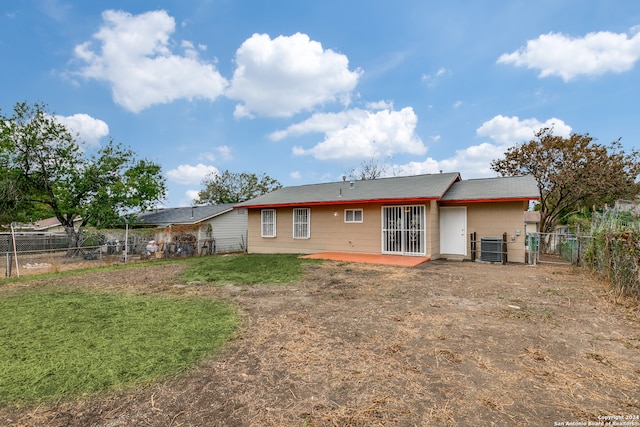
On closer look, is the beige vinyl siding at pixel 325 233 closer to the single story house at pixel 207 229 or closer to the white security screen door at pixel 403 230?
the white security screen door at pixel 403 230

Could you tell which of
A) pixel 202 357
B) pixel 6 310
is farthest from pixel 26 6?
pixel 202 357

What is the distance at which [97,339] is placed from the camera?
359cm

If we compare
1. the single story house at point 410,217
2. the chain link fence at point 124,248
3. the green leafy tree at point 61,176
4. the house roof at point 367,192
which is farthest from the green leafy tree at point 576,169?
the green leafy tree at point 61,176

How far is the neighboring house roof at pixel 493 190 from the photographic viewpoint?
970 cm

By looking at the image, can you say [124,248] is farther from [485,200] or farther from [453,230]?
[485,200]

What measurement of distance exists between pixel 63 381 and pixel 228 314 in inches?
85.4

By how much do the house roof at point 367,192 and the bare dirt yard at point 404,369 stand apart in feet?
18.5

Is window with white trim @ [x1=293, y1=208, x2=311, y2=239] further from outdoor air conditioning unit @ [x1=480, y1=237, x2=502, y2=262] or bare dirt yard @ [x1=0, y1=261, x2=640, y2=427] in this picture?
bare dirt yard @ [x1=0, y1=261, x2=640, y2=427]

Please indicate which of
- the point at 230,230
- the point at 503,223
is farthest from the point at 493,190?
the point at 230,230

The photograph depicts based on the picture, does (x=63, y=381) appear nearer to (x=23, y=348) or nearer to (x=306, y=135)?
(x=23, y=348)

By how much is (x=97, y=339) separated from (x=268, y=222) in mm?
10895

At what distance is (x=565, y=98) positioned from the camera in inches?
493

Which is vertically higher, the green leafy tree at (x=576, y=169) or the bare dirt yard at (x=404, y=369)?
the green leafy tree at (x=576, y=169)

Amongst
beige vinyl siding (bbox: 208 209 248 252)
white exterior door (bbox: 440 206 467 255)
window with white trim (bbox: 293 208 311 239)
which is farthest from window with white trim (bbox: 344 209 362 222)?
Result: beige vinyl siding (bbox: 208 209 248 252)
